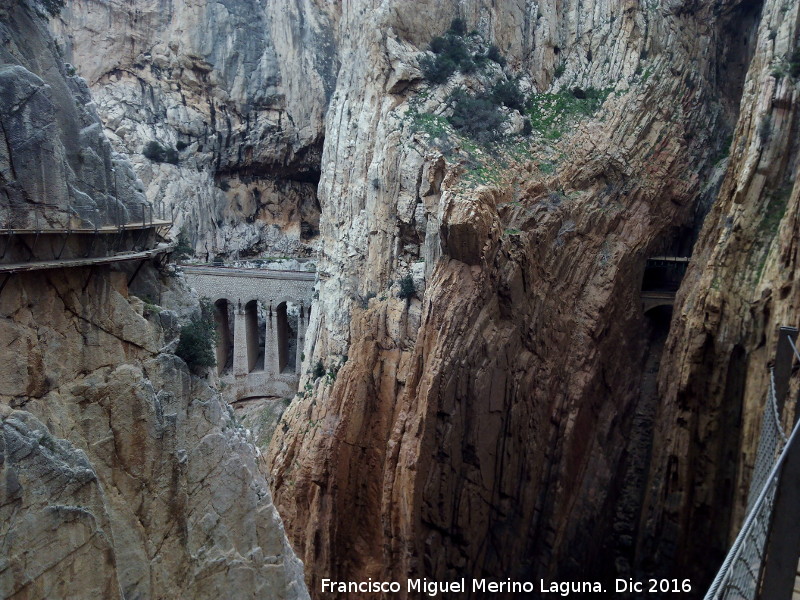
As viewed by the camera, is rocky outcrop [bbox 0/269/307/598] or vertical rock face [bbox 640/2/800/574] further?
vertical rock face [bbox 640/2/800/574]

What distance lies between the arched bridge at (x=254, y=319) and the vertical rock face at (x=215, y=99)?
6971 millimetres

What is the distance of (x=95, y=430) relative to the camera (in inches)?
366

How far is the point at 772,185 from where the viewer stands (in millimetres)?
17516

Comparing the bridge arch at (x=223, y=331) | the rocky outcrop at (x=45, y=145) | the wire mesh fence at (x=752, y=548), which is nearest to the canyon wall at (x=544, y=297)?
the bridge arch at (x=223, y=331)

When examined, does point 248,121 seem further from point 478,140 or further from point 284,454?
point 284,454

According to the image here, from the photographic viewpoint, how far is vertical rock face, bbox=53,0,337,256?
35.5m

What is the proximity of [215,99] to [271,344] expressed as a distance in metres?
17.8

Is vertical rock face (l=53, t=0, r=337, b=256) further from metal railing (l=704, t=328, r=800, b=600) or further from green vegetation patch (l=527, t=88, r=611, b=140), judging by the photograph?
metal railing (l=704, t=328, r=800, b=600)

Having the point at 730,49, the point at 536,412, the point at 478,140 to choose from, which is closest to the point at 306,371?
the point at 536,412

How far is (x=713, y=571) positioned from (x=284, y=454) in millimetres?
16112

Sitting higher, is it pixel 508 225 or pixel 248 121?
pixel 248 121

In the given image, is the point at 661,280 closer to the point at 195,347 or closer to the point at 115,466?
the point at 195,347

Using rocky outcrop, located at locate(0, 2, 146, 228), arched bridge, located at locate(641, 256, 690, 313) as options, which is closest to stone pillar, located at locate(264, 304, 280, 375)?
arched bridge, located at locate(641, 256, 690, 313)

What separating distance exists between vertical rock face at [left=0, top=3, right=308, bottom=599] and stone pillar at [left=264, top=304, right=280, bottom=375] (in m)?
18.6
